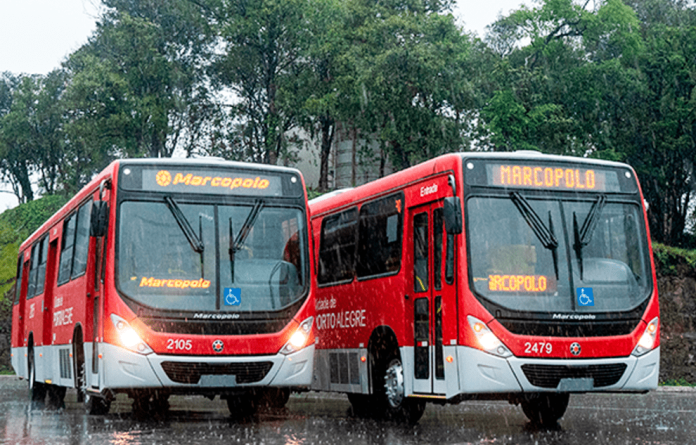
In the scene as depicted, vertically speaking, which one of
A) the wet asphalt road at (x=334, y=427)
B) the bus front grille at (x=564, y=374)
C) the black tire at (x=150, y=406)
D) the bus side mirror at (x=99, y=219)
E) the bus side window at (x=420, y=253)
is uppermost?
the bus side mirror at (x=99, y=219)

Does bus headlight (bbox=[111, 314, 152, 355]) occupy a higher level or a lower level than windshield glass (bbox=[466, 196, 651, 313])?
lower

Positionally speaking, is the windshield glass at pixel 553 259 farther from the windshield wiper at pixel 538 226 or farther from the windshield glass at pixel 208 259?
the windshield glass at pixel 208 259

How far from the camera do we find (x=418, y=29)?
43375 millimetres

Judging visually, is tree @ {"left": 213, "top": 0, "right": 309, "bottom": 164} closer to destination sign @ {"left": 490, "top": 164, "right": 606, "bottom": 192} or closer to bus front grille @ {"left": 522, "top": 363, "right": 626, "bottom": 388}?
destination sign @ {"left": 490, "top": 164, "right": 606, "bottom": 192}

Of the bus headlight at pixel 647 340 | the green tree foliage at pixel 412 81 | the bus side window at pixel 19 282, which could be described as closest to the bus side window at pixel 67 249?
the bus side window at pixel 19 282

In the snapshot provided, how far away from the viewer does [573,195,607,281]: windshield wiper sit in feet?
38.5

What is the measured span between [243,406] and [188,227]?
129 inches

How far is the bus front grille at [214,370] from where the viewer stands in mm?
12109

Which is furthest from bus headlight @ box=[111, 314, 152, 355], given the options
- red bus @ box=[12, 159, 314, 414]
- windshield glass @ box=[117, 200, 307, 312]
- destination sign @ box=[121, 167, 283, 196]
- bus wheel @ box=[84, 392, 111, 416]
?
bus wheel @ box=[84, 392, 111, 416]

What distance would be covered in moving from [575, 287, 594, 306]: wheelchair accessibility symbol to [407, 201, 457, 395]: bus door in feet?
4.75

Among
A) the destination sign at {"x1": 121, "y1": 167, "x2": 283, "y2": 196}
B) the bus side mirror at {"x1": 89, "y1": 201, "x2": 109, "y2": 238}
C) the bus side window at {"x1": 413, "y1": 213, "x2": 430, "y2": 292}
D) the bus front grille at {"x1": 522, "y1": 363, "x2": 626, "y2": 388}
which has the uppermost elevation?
the destination sign at {"x1": 121, "y1": 167, "x2": 283, "y2": 196}

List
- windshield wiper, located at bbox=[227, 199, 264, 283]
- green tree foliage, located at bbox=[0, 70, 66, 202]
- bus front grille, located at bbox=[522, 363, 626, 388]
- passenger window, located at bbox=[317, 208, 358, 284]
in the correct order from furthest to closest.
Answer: green tree foliage, located at bbox=[0, 70, 66, 202] < passenger window, located at bbox=[317, 208, 358, 284] < windshield wiper, located at bbox=[227, 199, 264, 283] < bus front grille, located at bbox=[522, 363, 626, 388]

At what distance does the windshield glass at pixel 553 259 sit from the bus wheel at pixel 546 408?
2.08m

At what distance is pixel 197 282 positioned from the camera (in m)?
12.4
